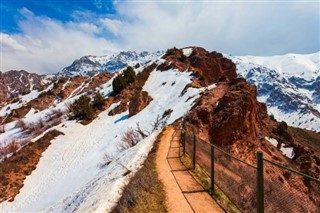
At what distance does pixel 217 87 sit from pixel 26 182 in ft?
82.5

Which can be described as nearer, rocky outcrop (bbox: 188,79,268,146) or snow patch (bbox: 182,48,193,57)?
rocky outcrop (bbox: 188,79,268,146)

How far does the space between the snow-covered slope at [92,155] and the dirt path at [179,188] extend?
183 centimetres

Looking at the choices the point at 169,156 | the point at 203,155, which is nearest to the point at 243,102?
the point at 169,156

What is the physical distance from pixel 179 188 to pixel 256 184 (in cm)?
A: 501

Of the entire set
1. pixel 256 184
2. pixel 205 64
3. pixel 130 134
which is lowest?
pixel 130 134

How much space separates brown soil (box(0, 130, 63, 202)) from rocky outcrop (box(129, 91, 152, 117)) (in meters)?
12.3

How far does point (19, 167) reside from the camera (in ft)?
129

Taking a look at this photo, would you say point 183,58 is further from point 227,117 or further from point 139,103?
point 227,117

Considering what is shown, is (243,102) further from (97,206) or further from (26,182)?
(26,182)

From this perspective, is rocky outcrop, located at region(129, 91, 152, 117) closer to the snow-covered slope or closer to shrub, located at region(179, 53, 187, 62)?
the snow-covered slope

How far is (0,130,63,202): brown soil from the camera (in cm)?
3509

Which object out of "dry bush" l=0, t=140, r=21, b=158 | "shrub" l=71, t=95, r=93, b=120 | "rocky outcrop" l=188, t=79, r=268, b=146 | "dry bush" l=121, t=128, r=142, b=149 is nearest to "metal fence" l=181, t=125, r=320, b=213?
"rocky outcrop" l=188, t=79, r=268, b=146

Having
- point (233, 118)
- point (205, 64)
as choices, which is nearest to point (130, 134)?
point (233, 118)

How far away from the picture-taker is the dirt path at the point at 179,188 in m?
12.0
